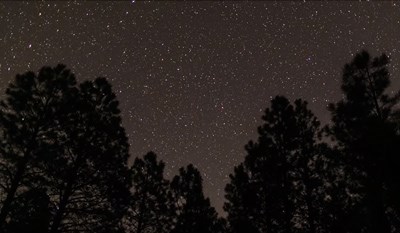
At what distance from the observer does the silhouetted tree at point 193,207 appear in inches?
1075

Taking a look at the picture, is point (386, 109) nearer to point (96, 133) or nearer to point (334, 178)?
point (334, 178)

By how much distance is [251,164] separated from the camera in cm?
2358

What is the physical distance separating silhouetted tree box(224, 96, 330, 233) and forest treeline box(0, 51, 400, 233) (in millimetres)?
56

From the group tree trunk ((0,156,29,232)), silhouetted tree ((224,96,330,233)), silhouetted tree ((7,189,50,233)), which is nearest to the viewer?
tree trunk ((0,156,29,232))

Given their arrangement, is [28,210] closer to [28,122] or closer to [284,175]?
[28,122]

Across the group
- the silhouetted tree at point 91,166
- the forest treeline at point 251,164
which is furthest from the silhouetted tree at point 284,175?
the silhouetted tree at point 91,166

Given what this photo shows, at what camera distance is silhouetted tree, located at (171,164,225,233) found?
2731 centimetres

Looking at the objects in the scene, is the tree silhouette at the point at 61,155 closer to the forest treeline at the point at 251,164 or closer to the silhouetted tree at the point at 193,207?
the forest treeline at the point at 251,164

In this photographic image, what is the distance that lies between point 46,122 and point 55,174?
2.14 meters

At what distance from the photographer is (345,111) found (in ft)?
63.4

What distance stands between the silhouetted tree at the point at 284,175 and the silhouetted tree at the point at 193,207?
3.85 metres

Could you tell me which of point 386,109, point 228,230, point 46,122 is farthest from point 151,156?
point 386,109

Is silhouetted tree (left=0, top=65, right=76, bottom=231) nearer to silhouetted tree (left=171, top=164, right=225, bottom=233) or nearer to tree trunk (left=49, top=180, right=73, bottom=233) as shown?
tree trunk (left=49, top=180, right=73, bottom=233)

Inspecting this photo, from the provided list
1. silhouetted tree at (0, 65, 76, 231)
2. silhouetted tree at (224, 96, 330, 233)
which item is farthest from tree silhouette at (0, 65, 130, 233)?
silhouetted tree at (224, 96, 330, 233)
